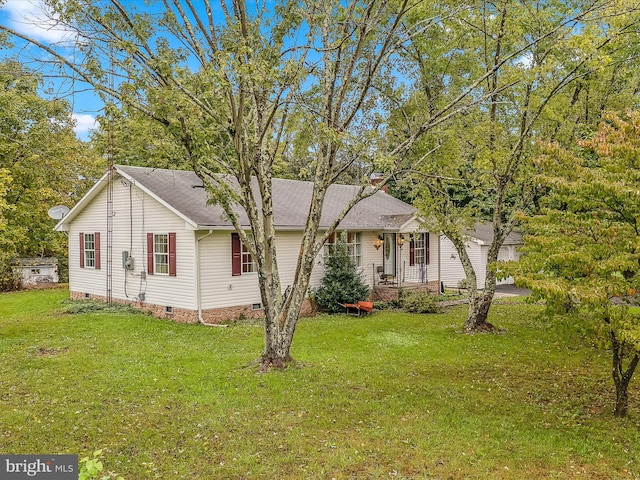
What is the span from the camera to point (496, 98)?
1238cm

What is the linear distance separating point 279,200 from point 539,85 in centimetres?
957

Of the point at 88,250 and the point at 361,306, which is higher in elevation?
the point at 88,250

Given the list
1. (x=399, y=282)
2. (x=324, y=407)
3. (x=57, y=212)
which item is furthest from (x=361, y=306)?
(x=57, y=212)

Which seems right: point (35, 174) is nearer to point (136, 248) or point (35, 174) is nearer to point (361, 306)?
point (136, 248)

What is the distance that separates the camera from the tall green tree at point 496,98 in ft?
35.4

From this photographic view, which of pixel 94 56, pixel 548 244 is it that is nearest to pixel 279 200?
pixel 94 56

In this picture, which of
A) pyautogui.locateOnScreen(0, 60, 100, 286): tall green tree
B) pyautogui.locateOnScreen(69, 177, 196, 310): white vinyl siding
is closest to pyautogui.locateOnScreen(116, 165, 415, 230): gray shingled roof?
pyautogui.locateOnScreen(69, 177, 196, 310): white vinyl siding

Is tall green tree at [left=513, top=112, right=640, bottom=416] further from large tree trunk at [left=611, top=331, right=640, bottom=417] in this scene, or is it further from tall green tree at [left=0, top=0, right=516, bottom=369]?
tall green tree at [left=0, top=0, right=516, bottom=369]

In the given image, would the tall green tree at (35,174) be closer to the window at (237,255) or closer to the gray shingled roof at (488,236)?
the window at (237,255)

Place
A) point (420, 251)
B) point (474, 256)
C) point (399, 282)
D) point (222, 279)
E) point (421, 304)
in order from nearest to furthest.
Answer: point (222, 279)
point (421, 304)
point (399, 282)
point (420, 251)
point (474, 256)

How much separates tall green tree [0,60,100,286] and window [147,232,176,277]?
10.0 m

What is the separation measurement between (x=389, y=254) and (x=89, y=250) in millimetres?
11707

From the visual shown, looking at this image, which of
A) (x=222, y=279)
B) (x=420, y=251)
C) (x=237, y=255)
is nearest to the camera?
(x=222, y=279)

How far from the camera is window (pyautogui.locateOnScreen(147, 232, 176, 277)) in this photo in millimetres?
14727
